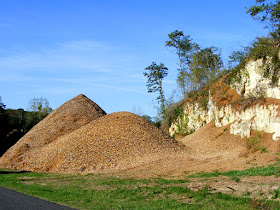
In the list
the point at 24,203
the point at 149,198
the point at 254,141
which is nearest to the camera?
the point at 24,203

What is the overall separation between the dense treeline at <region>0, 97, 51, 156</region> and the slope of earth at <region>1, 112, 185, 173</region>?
19.1 meters

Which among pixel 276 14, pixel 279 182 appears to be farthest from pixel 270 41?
pixel 279 182

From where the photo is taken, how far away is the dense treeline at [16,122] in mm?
41906

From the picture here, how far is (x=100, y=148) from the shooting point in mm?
21281

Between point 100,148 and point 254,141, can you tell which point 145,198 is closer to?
point 254,141

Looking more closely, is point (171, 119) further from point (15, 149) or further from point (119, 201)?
point (119, 201)

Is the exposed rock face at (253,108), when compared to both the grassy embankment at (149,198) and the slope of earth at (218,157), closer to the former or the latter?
the slope of earth at (218,157)

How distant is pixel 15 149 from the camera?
84.9 ft

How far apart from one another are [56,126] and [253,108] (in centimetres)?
1770

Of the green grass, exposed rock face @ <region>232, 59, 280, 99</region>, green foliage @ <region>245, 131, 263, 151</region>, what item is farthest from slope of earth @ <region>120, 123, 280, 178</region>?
the green grass

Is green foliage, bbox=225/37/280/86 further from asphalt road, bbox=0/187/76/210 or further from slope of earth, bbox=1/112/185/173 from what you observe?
asphalt road, bbox=0/187/76/210

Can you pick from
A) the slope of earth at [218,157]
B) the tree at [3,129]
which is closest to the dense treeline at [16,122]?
the tree at [3,129]

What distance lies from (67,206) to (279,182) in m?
6.77

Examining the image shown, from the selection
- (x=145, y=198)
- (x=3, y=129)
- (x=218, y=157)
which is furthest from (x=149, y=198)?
(x=3, y=129)
